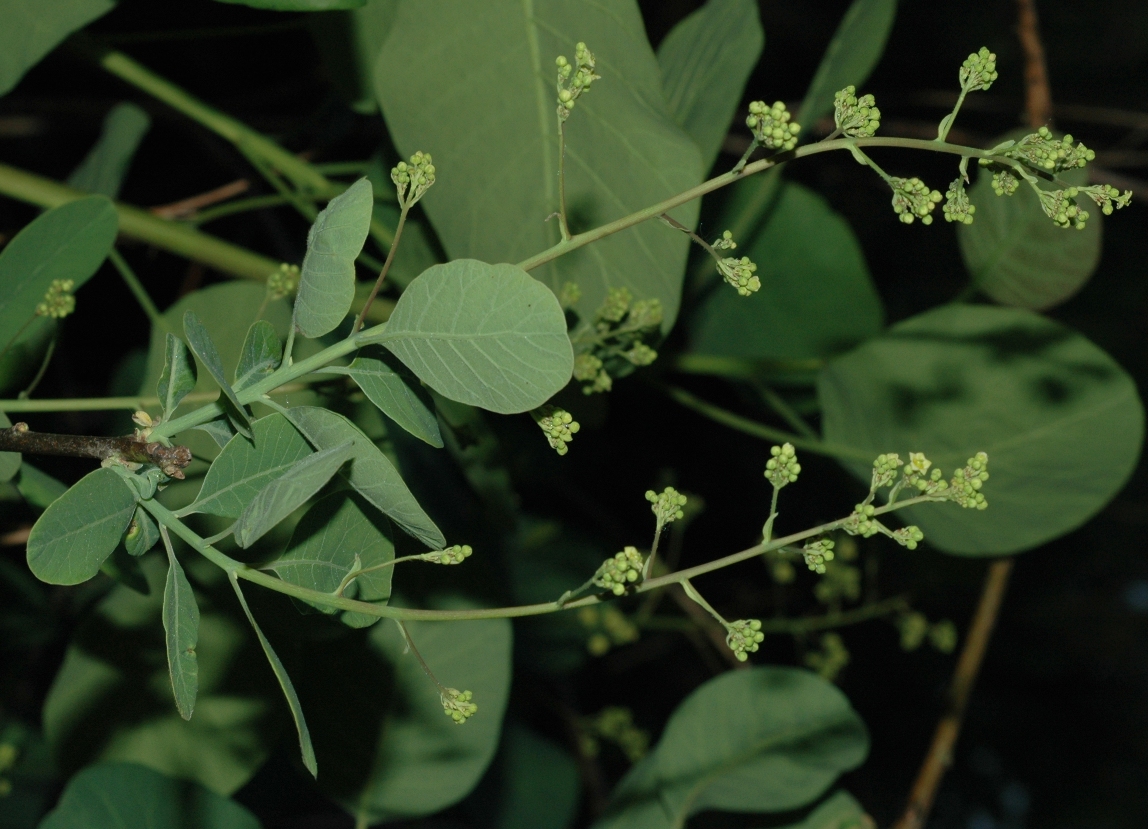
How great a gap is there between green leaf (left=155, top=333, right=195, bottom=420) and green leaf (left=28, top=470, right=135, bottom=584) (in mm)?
46

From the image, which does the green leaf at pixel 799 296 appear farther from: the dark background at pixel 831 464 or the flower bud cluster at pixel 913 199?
the flower bud cluster at pixel 913 199

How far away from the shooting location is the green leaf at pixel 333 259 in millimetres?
455

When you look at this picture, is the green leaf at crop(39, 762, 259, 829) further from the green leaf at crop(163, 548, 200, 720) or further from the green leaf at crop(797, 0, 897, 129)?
the green leaf at crop(797, 0, 897, 129)

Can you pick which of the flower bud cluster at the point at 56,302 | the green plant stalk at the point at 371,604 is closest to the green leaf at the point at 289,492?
the green plant stalk at the point at 371,604

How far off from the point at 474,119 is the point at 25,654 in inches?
38.8

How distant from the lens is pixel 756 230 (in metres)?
1.20

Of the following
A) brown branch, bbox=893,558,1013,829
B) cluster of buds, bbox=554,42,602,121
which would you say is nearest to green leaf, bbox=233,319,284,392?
cluster of buds, bbox=554,42,602,121

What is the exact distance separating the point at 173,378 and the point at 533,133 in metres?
0.34

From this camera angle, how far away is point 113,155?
3.34 feet

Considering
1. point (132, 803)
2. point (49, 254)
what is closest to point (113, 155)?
point (49, 254)

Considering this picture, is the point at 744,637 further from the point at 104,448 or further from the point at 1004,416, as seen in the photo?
the point at 1004,416

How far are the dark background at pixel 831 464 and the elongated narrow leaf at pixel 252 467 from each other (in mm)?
482

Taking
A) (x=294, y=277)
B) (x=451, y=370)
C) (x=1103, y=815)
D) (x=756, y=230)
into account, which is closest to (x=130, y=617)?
(x=294, y=277)

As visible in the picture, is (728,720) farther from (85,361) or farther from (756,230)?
(85,361)
